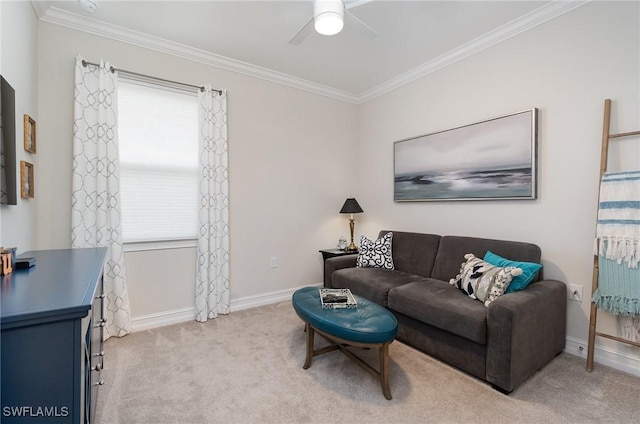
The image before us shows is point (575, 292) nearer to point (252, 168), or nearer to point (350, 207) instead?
point (350, 207)

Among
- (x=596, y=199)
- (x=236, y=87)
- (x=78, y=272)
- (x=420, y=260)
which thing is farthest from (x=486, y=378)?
(x=236, y=87)

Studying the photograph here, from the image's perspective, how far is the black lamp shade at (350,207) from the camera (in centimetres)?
388

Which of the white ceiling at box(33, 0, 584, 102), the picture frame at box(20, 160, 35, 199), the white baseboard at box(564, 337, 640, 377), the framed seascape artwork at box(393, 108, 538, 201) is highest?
the white ceiling at box(33, 0, 584, 102)

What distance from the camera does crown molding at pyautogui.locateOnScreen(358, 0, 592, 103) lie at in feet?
7.51

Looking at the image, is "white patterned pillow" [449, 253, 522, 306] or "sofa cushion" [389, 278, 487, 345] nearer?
"sofa cushion" [389, 278, 487, 345]

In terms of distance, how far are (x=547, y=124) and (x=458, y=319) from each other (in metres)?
1.77

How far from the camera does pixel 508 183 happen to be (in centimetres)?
262

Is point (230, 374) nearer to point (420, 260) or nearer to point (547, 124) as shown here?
point (420, 260)

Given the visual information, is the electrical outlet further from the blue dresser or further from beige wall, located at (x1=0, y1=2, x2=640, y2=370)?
the blue dresser

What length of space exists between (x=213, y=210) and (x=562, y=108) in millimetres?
3214

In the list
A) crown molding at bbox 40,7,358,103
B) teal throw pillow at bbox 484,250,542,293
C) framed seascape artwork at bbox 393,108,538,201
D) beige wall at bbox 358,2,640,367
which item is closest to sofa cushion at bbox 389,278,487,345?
teal throw pillow at bbox 484,250,542,293

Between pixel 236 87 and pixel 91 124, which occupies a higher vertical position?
pixel 236 87

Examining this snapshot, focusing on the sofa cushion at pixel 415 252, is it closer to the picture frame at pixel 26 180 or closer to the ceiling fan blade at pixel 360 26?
the ceiling fan blade at pixel 360 26

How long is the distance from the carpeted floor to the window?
1.09 metres
